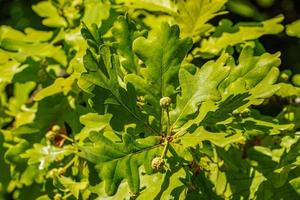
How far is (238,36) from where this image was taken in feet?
7.23

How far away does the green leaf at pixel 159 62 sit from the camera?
69.6 inches

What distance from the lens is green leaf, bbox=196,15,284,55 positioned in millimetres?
2207

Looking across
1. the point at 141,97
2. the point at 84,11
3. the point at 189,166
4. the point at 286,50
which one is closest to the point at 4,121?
the point at 84,11

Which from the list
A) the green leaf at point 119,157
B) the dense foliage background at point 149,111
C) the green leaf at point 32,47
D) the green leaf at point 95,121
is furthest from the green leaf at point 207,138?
the green leaf at point 32,47

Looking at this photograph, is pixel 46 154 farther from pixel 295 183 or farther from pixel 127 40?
pixel 295 183

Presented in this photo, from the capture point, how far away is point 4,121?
2.74m

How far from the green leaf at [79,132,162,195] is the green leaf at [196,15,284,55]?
635mm

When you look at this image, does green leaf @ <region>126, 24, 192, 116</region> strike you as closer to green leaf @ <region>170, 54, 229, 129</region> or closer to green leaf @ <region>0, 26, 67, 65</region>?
green leaf @ <region>170, 54, 229, 129</region>

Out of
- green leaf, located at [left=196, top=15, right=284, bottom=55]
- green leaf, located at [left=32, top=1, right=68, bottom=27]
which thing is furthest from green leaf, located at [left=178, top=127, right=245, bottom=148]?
green leaf, located at [left=32, top=1, right=68, bottom=27]

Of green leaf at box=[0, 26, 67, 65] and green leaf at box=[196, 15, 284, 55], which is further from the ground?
green leaf at box=[196, 15, 284, 55]

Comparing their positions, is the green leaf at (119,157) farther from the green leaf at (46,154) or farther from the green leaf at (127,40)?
the green leaf at (46,154)

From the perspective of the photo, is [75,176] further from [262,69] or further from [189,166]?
[262,69]

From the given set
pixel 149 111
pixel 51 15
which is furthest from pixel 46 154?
pixel 51 15

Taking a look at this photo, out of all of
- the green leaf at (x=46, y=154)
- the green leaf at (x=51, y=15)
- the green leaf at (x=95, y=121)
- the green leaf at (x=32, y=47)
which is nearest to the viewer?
the green leaf at (x=95, y=121)
